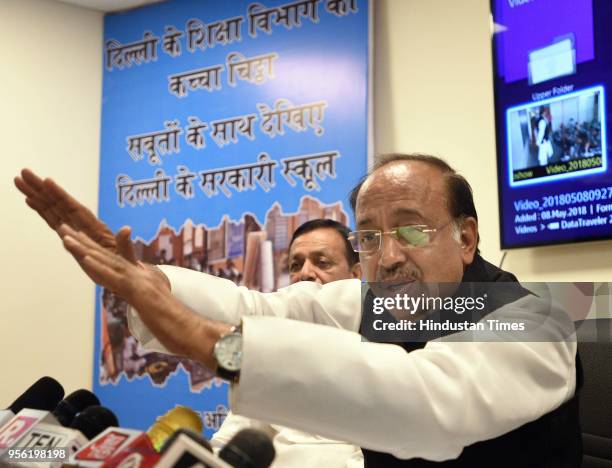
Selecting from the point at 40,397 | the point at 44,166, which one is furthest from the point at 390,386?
the point at 44,166

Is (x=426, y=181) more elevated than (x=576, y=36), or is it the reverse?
(x=576, y=36)

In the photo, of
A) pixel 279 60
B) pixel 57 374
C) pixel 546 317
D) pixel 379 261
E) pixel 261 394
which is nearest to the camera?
pixel 261 394

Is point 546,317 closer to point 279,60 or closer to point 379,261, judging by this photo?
point 379,261

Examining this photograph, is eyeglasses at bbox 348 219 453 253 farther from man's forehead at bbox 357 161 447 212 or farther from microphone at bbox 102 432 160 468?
microphone at bbox 102 432 160 468

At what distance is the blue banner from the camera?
4.25 meters

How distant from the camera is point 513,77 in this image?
346 centimetres

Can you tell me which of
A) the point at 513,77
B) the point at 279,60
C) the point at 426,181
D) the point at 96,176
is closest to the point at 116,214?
the point at 96,176

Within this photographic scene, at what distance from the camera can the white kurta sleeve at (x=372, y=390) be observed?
A: 4.16 feet

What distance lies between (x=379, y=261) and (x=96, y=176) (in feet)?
11.6

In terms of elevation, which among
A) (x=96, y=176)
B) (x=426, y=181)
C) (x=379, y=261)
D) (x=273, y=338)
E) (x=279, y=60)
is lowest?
(x=273, y=338)

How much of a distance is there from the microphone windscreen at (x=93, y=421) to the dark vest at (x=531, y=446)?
656 mm

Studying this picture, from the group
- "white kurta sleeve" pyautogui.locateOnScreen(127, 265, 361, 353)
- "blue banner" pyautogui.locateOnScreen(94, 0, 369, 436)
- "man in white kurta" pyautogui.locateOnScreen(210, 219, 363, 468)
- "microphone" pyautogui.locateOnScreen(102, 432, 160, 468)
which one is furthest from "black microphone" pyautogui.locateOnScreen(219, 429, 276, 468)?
"blue banner" pyautogui.locateOnScreen(94, 0, 369, 436)

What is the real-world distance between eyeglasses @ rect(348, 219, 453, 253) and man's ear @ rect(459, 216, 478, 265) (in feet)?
0.36

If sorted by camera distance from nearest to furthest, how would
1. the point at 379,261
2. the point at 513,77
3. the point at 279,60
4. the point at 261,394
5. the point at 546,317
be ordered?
the point at 261,394 < the point at 546,317 < the point at 379,261 < the point at 513,77 < the point at 279,60
